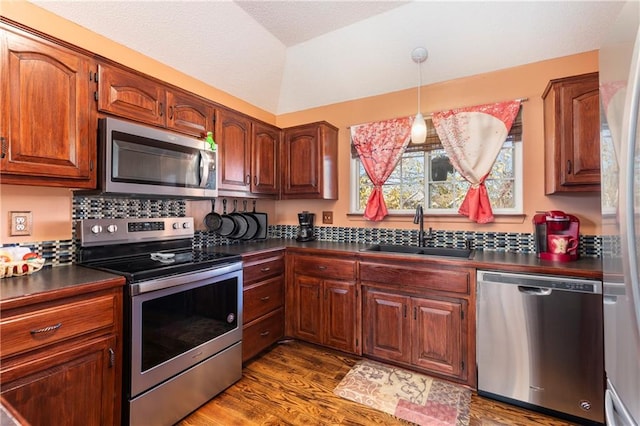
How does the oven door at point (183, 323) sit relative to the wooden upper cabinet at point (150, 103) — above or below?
below

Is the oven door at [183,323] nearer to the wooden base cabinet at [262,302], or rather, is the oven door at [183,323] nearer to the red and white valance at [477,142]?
the wooden base cabinet at [262,302]

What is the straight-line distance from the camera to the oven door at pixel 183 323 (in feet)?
4.94

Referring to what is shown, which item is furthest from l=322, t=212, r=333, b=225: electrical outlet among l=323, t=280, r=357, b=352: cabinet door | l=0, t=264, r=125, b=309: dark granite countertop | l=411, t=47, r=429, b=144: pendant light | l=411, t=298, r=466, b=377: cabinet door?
l=0, t=264, r=125, b=309: dark granite countertop

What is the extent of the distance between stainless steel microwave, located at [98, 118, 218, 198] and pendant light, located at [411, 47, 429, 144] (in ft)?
5.18

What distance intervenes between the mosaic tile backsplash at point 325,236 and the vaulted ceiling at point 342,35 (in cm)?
118

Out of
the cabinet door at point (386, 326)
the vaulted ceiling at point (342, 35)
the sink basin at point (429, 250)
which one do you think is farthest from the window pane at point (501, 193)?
the cabinet door at point (386, 326)

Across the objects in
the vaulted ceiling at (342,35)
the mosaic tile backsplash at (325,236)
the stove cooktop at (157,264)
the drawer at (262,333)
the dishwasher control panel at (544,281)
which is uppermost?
the vaulted ceiling at (342,35)

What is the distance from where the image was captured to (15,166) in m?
1.37

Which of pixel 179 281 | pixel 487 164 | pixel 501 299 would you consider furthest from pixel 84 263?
pixel 487 164

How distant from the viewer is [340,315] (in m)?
2.44

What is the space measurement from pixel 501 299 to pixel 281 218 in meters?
2.41

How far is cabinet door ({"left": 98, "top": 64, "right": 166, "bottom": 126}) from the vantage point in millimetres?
1691

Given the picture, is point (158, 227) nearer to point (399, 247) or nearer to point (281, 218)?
point (281, 218)

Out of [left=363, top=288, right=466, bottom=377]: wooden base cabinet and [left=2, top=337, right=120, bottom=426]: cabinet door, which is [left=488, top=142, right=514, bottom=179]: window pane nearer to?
[left=363, top=288, right=466, bottom=377]: wooden base cabinet
